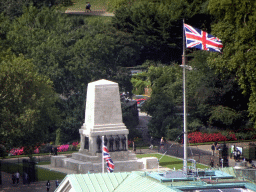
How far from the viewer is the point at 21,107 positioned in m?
49.2

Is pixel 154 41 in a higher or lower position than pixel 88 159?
higher

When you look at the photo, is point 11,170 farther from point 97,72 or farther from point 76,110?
point 97,72

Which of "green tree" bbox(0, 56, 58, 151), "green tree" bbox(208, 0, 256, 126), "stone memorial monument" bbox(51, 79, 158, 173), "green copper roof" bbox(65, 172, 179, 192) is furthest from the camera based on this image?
"stone memorial monument" bbox(51, 79, 158, 173)

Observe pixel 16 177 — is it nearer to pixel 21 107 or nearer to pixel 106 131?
pixel 21 107

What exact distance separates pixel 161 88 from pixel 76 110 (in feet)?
38.2

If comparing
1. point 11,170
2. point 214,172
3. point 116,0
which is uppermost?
point 116,0

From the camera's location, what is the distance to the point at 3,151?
47688mm

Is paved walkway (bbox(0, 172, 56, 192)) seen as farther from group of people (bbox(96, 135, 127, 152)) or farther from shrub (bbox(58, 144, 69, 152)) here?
shrub (bbox(58, 144, 69, 152))

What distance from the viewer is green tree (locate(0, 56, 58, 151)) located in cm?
4697

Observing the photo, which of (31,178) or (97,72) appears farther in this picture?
(97,72)

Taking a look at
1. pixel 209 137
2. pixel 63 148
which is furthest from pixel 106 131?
pixel 209 137

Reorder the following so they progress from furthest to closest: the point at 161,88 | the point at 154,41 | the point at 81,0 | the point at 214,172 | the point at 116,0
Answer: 1. the point at 81,0
2. the point at 116,0
3. the point at 154,41
4. the point at 161,88
5. the point at 214,172

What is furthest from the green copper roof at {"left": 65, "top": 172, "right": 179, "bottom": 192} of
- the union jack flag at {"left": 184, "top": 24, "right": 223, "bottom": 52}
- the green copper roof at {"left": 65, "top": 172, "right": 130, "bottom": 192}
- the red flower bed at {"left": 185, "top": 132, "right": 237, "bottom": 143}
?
the red flower bed at {"left": 185, "top": 132, "right": 237, "bottom": 143}

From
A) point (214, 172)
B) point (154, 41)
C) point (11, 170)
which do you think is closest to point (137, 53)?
point (154, 41)
